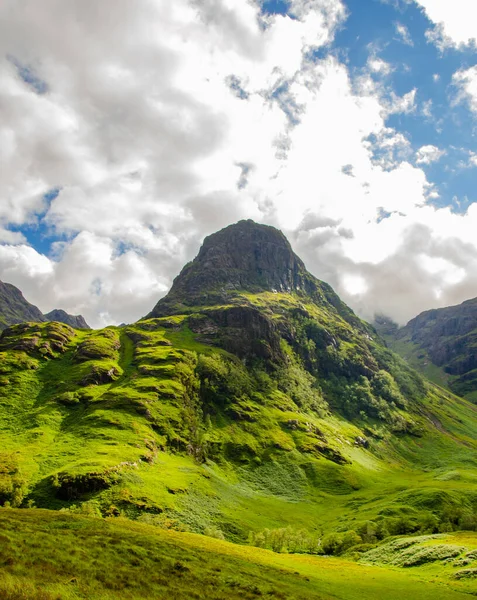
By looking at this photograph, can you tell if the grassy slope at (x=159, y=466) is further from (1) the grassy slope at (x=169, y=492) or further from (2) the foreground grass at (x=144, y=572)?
(2) the foreground grass at (x=144, y=572)

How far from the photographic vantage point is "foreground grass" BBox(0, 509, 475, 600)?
102 feet

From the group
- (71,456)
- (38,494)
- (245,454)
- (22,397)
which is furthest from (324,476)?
(22,397)

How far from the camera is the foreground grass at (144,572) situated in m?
31.1

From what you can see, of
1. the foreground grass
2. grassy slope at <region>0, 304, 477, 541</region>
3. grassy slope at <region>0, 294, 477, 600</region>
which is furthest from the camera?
grassy slope at <region>0, 304, 477, 541</region>

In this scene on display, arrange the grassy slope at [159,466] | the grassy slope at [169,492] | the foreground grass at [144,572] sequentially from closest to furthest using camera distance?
the foreground grass at [144,572] < the grassy slope at [169,492] < the grassy slope at [159,466]

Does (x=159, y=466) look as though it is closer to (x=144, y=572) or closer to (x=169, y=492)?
(x=169, y=492)

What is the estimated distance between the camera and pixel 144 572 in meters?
37.9

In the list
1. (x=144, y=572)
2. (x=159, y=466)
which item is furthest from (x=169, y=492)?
(x=144, y=572)

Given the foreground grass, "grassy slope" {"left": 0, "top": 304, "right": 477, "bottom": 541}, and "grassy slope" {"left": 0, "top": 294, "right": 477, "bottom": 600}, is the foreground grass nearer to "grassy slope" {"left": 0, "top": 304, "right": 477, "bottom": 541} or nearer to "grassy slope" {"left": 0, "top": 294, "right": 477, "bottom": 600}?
"grassy slope" {"left": 0, "top": 294, "right": 477, "bottom": 600}

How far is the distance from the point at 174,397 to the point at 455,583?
160 m

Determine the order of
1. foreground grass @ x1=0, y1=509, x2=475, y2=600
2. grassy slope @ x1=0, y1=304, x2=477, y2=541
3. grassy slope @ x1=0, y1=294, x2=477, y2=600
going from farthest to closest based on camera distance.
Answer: grassy slope @ x1=0, y1=304, x2=477, y2=541 → grassy slope @ x1=0, y1=294, x2=477, y2=600 → foreground grass @ x1=0, y1=509, x2=475, y2=600

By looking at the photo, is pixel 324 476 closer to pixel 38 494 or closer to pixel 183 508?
pixel 183 508

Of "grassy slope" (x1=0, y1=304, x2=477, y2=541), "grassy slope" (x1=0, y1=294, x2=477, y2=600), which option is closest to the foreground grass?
"grassy slope" (x1=0, y1=294, x2=477, y2=600)

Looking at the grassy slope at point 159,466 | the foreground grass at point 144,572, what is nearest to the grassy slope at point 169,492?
the foreground grass at point 144,572
